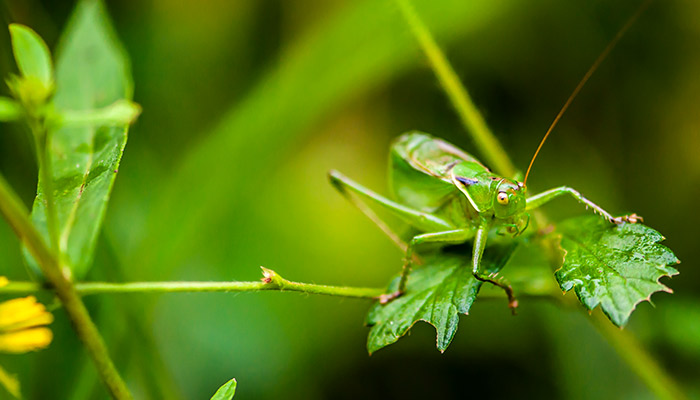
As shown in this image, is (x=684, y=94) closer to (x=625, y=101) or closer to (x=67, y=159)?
(x=625, y=101)

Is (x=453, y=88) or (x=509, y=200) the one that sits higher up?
(x=453, y=88)

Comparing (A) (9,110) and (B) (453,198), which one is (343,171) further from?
(A) (9,110)

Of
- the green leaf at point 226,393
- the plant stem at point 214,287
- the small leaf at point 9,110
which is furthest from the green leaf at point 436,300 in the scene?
the small leaf at point 9,110

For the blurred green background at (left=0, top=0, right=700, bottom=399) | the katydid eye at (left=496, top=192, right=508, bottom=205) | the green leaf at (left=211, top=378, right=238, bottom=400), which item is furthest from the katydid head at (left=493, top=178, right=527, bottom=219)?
the green leaf at (left=211, top=378, right=238, bottom=400)

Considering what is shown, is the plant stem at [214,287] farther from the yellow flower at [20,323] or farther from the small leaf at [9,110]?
the small leaf at [9,110]

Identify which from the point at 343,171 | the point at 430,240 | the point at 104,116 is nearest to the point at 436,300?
the point at 430,240

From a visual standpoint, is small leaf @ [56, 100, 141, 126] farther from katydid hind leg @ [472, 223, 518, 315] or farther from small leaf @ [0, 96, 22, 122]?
katydid hind leg @ [472, 223, 518, 315]
